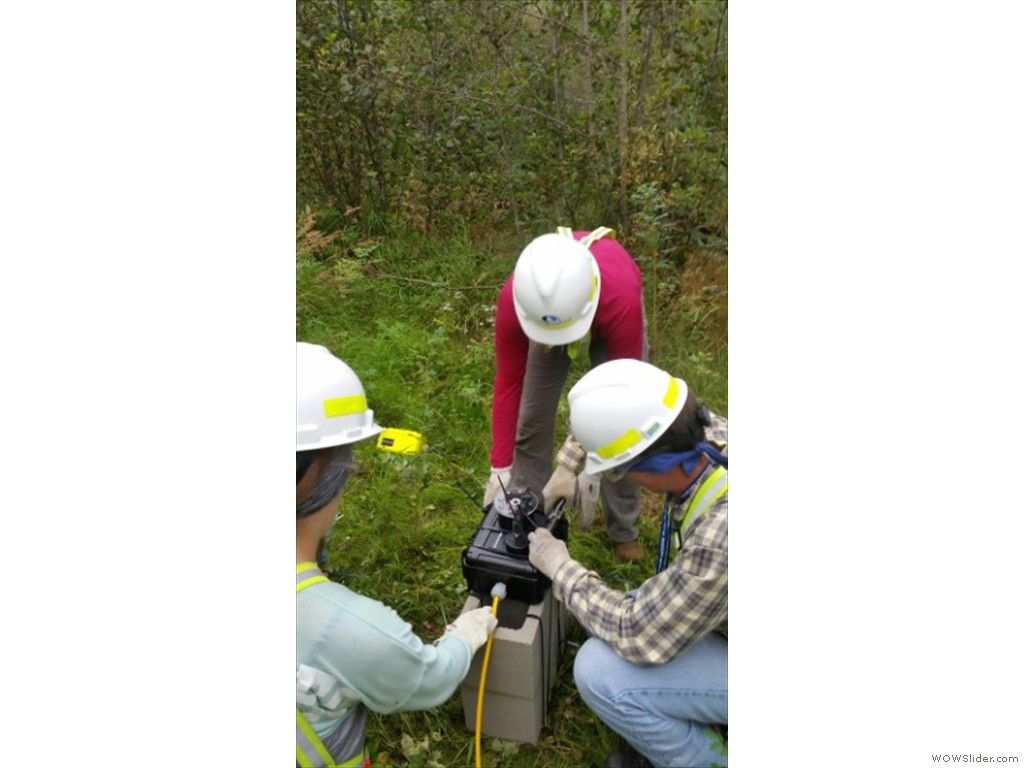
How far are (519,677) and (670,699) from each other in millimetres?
522

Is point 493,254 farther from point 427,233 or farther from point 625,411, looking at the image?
point 625,411

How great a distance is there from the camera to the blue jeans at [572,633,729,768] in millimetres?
2146

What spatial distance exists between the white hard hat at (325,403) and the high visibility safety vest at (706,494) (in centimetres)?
92

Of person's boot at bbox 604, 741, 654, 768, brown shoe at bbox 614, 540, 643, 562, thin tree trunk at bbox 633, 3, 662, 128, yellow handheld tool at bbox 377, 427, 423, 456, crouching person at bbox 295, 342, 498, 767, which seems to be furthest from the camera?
thin tree trunk at bbox 633, 3, 662, 128

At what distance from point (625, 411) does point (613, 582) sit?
1.60 metres

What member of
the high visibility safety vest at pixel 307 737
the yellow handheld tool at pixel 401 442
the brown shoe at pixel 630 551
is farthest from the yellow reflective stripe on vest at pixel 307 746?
the yellow handheld tool at pixel 401 442

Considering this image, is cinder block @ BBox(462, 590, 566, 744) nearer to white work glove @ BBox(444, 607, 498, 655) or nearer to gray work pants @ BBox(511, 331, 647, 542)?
white work glove @ BBox(444, 607, 498, 655)

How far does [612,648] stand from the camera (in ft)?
7.29

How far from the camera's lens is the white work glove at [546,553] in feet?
7.44

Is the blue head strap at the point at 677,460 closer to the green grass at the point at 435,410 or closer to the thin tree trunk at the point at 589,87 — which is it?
the green grass at the point at 435,410

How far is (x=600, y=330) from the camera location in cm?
294

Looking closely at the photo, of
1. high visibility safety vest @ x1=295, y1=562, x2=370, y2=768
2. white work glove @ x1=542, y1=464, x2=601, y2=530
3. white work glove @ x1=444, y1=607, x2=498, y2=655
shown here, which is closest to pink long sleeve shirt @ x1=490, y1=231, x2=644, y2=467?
white work glove @ x1=542, y1=464, x2=601, y2=530

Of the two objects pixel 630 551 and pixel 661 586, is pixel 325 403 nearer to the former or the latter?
pixel 661 586

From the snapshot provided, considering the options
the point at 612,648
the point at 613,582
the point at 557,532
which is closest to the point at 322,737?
the point at 612,648
